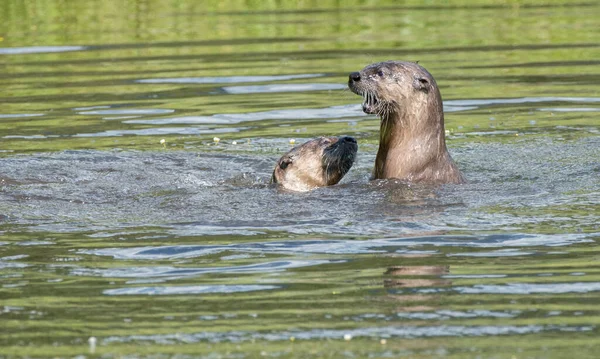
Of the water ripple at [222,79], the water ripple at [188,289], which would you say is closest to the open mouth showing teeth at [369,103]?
the water ripple at [188,289]

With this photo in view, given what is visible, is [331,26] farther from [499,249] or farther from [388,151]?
[499,249]

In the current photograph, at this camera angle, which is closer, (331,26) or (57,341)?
(57,341)

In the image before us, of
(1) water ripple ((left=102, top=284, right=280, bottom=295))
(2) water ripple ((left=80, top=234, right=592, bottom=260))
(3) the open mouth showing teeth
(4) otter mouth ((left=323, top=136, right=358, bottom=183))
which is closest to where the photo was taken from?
(1) water ripple ((left=102, top=284, right=280, bottom=295))

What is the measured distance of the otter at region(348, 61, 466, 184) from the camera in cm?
868

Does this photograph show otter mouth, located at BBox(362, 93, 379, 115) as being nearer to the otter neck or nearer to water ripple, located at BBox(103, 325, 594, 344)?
the otter neck

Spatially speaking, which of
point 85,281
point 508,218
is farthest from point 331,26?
point 85,281

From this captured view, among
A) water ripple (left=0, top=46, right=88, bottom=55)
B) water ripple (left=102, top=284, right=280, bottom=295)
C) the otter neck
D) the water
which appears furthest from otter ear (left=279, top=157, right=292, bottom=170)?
water ripple (left=0, top=46, right=88, bottom=55)

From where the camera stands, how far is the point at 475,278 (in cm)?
588

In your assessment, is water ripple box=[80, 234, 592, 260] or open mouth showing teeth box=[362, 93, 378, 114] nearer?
water ripple box=[80, 234, 592, 260]

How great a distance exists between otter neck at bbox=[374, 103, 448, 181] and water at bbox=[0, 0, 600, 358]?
31 cm

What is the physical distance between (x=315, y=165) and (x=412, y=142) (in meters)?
0.77

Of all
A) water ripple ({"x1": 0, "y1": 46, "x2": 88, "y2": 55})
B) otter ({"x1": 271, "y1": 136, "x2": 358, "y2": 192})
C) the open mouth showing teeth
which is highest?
the open mouth showing teeth

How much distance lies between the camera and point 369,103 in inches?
344

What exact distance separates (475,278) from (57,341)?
82.9 inches
